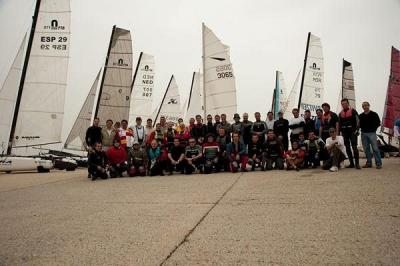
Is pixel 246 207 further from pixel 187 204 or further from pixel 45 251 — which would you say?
pixel 45 251

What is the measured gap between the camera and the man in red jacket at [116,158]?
10000 mm

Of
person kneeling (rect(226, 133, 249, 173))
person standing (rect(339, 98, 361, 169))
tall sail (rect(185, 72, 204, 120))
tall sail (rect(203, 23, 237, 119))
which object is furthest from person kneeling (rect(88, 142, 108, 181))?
tall sail (rect(185, 72, 204, 120))

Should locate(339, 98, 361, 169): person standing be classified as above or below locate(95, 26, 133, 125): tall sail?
below

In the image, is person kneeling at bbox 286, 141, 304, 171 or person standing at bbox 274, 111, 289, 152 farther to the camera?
person standing at bbox 274, 111, 289, 152

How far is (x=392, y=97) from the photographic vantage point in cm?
2095

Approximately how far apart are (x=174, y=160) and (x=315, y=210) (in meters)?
6.61

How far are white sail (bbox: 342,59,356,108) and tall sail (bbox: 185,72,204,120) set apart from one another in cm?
1088

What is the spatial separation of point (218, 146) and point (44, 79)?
965 cm

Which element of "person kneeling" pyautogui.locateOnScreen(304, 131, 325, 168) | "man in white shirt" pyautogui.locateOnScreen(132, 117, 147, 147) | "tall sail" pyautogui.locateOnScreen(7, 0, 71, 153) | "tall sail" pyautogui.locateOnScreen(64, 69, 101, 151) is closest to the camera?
"person kneeling" pyautogui.locateOnScreen(304, 131, 325, 168)

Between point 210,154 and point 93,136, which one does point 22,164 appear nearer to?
point 93,136

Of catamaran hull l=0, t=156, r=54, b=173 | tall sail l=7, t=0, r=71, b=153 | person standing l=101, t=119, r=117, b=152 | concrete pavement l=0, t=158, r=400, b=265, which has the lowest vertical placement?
catamaran hull l=0, t=156, r=54, b=173

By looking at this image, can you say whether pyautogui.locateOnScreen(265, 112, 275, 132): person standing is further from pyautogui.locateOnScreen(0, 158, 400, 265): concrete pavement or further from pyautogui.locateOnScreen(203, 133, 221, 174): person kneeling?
pyautogui.locateOnScreen(0, 158, 400, 265): concrete pavement

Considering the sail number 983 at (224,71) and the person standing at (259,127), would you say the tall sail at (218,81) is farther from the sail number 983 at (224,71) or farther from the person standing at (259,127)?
the person standing at (259,127)

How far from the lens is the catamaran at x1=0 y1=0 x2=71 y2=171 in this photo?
47.0 feet
